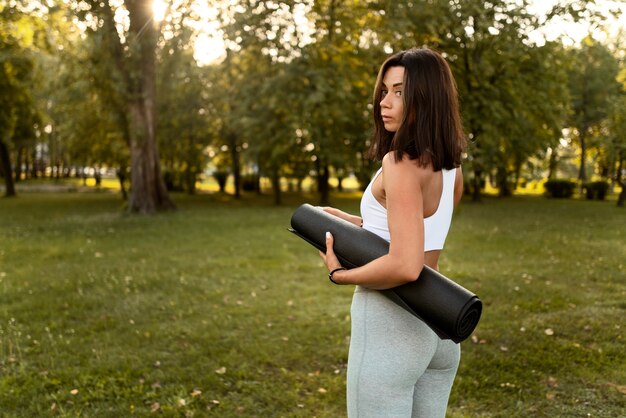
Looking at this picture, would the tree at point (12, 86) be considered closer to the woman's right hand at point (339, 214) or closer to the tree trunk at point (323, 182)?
the tree trunk at point (323, 182)

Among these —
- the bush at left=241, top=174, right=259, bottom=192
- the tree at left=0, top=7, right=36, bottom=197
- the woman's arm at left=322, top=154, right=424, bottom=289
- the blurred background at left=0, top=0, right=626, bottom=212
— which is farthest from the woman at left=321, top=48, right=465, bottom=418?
the bush at left=241, top=174, right=259, bottom=192

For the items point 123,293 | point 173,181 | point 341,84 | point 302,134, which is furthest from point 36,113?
point 123,293

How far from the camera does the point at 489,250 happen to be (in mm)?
12438

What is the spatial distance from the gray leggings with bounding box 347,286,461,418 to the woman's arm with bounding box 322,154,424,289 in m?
0.22

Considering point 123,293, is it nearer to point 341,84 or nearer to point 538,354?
point 538,354

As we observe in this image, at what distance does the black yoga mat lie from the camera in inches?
76.2

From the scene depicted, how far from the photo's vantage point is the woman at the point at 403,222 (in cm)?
189

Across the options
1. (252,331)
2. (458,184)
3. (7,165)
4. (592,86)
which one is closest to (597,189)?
(592,86)

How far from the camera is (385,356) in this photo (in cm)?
206

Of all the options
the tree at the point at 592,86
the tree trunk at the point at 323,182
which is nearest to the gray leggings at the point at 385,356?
the tree trunk at the point at 323,182

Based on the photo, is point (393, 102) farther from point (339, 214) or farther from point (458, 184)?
point (339, 214)

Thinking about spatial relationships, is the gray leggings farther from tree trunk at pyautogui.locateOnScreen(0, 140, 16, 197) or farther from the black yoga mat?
tree trunk at pyautogui.locateOnScreen(0, 140, 16, 197)

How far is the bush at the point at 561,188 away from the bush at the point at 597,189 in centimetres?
236

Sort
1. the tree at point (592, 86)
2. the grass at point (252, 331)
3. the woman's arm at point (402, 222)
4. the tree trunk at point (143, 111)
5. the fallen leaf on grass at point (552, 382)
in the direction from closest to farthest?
1. the woman's arm at point (402, 222)
2. the grass at point (252, 331)
3. the fallen leaf on grass at point (552, 382)
4. the tree trunk at point (143, 111)
5. the tree at point (592, 86)
